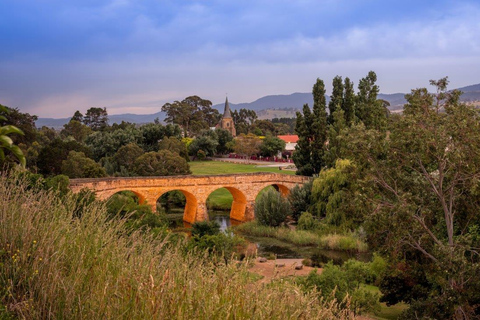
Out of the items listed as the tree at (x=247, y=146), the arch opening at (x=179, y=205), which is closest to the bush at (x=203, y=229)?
the arch opening at (x=179, y=205)

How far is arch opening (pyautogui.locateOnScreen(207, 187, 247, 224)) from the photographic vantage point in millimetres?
36531

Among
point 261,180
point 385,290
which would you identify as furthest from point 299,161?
point 385,290

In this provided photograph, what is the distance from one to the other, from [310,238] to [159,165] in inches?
648

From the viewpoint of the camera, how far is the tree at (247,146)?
7012cm

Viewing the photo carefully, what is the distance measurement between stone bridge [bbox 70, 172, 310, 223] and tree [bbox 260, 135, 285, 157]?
35.2 metres

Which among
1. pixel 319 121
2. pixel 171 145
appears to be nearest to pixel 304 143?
pixel 319 121

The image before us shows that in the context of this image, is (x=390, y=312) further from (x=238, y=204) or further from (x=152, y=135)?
(x=152, y=135)

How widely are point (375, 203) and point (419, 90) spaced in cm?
357

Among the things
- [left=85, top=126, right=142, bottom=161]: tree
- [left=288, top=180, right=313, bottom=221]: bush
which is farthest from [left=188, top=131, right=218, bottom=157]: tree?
[left=288, top=180, right=313, bottom=221]: bush

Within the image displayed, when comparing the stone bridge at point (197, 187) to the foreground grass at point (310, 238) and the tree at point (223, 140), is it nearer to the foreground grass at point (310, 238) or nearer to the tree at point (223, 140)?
the foreground grass at point (310, 238)

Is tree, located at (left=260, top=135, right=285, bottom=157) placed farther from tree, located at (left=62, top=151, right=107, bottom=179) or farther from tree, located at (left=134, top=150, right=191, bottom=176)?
→ tree, located at (left=62, top=151, right=107, bottom=179)

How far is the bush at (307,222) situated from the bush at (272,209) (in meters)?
1.37

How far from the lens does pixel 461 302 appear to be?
1116 centimetres

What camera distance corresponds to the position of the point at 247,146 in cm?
7012
